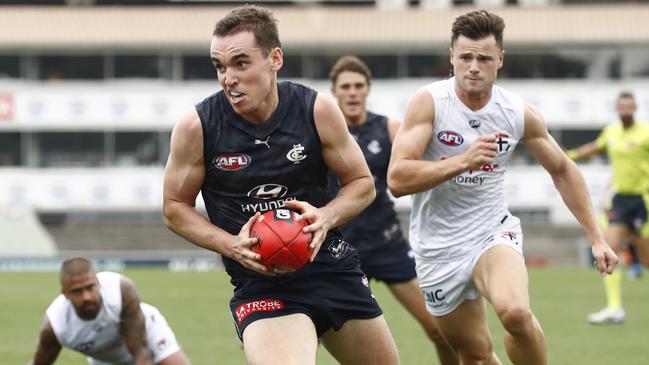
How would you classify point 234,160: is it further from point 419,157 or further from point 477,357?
point 477,357

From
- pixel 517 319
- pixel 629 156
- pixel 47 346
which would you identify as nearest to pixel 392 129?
pixel 47 346

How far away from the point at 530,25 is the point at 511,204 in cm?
614

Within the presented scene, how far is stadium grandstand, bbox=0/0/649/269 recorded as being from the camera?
136 ft

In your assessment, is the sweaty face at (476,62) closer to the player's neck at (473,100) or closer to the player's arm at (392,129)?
the player's neck at (473,100)

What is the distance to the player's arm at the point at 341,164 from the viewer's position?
19.0 ft

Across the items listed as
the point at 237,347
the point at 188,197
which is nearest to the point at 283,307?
the point at 188,197

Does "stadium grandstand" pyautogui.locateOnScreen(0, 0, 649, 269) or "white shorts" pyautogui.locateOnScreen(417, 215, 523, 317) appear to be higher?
"white shorts" pyautogui.locateOnScreen(417, 215, 523, 317)

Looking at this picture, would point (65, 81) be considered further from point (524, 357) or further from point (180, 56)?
point (524, 357)

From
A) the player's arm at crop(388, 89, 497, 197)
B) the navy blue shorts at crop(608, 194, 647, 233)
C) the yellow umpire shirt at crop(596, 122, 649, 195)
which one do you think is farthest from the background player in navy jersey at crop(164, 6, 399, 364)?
the yellow umpire shirt at crop(596, 122, 649, 195)

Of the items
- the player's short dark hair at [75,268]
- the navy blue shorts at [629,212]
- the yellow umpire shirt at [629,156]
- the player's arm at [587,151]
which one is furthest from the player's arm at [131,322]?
the yellow umpire shirt at [629,156]

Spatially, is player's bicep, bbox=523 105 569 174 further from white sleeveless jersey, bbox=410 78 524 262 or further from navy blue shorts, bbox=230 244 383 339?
navy blue shorts, bbox=230 244 383 339

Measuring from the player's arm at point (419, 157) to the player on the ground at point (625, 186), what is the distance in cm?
701

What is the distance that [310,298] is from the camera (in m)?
5.84

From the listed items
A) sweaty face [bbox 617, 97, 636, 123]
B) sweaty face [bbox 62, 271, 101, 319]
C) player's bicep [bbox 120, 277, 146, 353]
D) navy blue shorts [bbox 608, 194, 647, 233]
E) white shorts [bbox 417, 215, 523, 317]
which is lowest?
navy blue shorts [bbox 608, 194, 647, 233]
